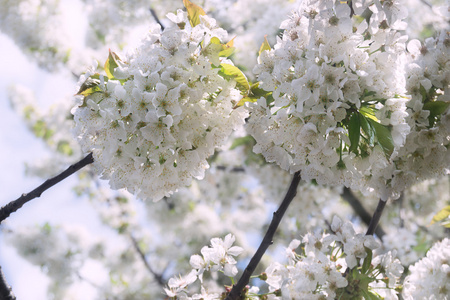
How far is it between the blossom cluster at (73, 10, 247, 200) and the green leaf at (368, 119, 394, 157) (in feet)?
1.44

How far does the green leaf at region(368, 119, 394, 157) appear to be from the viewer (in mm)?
1306

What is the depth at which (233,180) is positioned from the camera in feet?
18.4

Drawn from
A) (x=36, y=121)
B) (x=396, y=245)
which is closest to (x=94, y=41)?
(x=36, y=121)

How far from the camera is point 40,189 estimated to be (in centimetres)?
141

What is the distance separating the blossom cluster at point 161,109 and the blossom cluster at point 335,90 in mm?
166

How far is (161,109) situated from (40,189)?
53cm

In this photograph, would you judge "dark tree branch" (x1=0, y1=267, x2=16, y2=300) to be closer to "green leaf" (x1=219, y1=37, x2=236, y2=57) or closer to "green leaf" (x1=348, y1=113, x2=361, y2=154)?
"green leaf" (x1=219, y1=37, x2=236, y2=57)

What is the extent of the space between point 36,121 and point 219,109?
5.92 metres

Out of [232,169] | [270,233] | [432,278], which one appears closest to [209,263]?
[270,233]

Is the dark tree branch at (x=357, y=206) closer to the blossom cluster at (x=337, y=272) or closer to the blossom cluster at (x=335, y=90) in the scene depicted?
the blossom cluster at (x=337, y=272)

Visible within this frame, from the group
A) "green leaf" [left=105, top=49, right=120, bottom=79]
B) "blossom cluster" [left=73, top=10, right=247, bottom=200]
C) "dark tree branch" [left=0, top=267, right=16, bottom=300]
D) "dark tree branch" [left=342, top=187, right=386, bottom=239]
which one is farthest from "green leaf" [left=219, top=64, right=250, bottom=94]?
"dark tree branch" [left=342, top=187, right=386, bottom=239]

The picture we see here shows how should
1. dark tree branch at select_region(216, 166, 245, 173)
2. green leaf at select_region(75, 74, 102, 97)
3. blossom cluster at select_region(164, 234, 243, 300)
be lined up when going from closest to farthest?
green leaf at select_region(75, 74, 102, 97) < blossom cluster at select_region(164, 234, 243, 300) < dark tree branch at select_region(216, 166, 245, 173)

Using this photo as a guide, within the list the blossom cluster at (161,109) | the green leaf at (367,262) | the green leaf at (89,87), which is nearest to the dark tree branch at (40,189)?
the blossom cluster at (161,109)

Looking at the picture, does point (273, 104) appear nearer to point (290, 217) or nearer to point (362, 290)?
point (362, 290)
